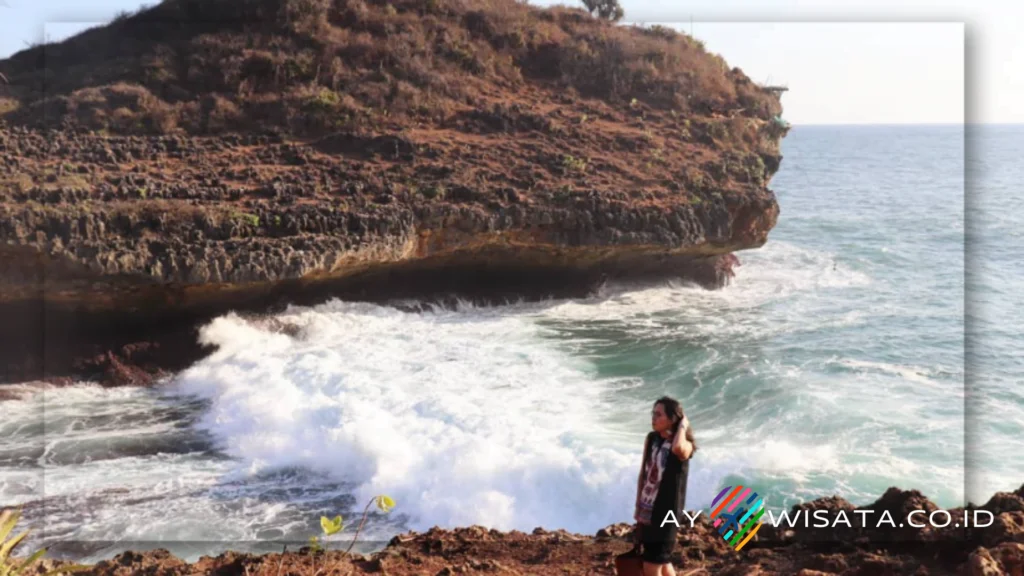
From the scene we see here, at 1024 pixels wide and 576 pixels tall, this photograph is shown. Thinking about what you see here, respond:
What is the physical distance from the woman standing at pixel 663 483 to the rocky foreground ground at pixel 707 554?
1.02 metres

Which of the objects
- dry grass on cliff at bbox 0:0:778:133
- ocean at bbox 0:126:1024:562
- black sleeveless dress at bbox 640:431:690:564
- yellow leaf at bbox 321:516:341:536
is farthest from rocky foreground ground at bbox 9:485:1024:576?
dry grass on cliff at bbox 0:0:778:133

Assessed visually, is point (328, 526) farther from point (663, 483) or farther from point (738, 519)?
point (738, 519)

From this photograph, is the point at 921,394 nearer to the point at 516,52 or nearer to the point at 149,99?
the point at 516,52

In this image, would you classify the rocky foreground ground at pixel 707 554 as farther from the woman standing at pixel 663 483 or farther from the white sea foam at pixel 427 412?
the white sea foam at pixel 427 412

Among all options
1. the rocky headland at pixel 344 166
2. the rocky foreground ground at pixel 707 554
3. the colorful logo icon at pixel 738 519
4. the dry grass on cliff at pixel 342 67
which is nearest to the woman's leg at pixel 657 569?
the rocky foreground ground at pixel 707 554

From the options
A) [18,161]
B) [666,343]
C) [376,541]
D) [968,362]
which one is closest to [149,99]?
[18,161]

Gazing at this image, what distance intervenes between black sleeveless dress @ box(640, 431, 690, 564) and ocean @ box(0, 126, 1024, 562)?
156 inches

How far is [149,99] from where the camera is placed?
1700cm

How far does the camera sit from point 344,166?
16578 mm

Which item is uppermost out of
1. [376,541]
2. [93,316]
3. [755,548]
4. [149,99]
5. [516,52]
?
[516,52]

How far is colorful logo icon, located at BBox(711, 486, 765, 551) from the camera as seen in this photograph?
6.11 m

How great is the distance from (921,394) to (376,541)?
8.13 meters

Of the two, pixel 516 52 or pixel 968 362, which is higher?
pixel 516 52

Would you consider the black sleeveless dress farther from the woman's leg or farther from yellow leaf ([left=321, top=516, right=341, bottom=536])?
yellow leaf ([left=321, top=516, right=341, bottom=536])
